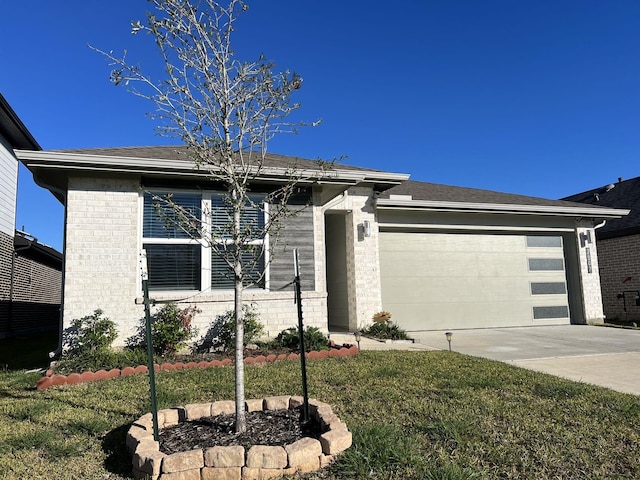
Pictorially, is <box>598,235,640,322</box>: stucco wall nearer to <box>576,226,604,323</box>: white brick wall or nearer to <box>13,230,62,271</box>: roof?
<box>576,226,604,323</box>: white brick wall

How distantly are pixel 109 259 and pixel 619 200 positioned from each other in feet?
58.8

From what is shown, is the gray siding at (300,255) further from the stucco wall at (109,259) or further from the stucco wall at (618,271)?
the stucco wall at (618,271)

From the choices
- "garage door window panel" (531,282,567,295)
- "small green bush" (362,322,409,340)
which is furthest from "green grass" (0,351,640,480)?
"garage door window panel" (531,282,567,295)

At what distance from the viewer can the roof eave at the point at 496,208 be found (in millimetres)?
11617

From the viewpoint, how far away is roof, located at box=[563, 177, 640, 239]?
14352 millimetres

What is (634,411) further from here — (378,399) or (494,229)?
(494,229)

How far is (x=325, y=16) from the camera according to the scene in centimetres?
1063

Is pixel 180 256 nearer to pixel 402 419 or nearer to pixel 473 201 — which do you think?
pixel 402 419

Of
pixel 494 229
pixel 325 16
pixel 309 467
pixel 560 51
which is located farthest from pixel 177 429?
pixel 560 51

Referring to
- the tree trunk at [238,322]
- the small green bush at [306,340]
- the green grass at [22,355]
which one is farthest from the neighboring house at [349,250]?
the tree trunk at [238,322]

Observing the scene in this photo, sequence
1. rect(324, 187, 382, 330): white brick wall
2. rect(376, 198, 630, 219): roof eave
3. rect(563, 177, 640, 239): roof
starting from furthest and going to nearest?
1. rect(563, 177, 640, 239): roof
2. rect(376, 198, 630, 219): roof eave
3. rect(324, 187, 382, 330): white brick wall

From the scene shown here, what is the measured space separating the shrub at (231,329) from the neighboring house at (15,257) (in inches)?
315

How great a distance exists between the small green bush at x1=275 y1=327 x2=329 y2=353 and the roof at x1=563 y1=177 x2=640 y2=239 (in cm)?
1211

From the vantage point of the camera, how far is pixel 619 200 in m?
16.5
